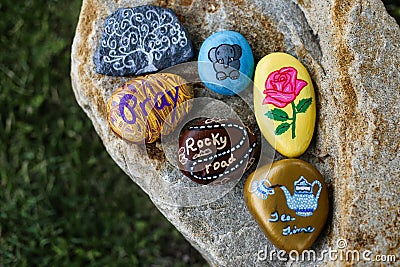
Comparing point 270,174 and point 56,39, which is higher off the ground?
point 56,39

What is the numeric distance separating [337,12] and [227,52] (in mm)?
282

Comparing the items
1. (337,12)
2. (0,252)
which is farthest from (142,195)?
(337,12)

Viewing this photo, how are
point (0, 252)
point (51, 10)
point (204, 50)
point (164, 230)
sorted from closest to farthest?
point (204, 50), point (0, 252), point (164, 230), point (51, 10)

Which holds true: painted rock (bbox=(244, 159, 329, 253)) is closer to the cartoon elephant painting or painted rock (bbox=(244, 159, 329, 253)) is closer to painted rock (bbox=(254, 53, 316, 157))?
painted rock (bbox=(254, 53, 316, 157))

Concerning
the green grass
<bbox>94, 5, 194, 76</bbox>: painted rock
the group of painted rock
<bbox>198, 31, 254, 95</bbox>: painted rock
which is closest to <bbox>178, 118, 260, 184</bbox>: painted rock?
the group of painted rock

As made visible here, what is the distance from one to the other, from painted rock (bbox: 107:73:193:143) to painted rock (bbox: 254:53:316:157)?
0.65 feet

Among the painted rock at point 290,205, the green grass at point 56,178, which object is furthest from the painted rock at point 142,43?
the green grass at point 56,178

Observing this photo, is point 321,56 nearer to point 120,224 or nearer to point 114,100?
point 114,100

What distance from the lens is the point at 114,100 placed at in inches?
56.7

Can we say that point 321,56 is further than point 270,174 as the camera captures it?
Yes

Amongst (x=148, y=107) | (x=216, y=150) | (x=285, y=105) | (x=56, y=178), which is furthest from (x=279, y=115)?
(x=56, y=178)

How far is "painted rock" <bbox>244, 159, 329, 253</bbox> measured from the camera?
1.35m

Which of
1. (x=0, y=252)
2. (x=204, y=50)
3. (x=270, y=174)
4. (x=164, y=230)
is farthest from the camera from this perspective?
(x=164, y=230)

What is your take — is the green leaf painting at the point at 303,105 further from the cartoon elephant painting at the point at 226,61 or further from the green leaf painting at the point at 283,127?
the cartoon elephant painting at the point at 226,61
